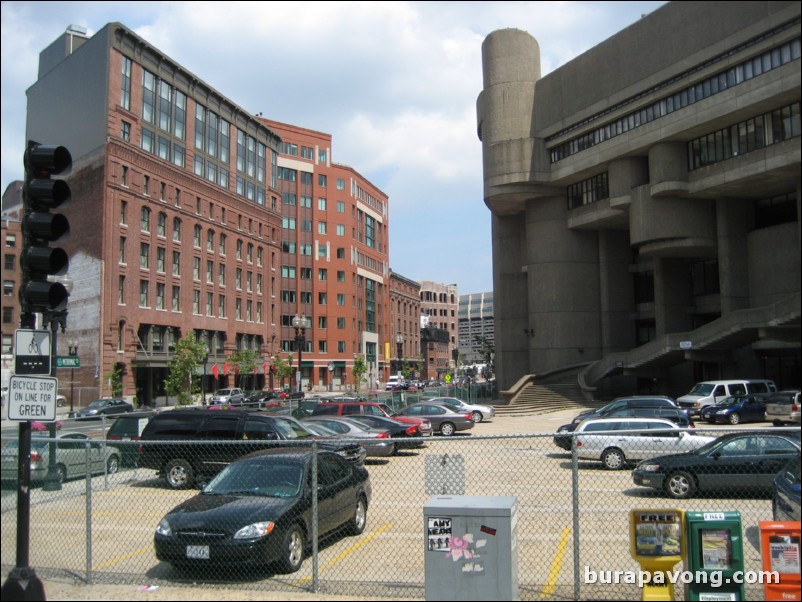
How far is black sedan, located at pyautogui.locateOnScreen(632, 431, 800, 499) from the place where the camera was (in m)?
12.6

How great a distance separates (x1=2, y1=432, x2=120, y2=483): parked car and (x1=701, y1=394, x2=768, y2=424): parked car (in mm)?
25753

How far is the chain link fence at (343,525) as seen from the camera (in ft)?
26.1

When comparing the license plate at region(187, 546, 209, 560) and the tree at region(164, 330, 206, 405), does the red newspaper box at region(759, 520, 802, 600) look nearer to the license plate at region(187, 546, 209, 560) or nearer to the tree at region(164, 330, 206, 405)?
the license plate at region(187, 546, 209, 560)

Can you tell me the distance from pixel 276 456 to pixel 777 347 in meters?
42.9

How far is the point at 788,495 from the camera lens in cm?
833

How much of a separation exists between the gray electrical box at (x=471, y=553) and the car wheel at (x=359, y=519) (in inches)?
161

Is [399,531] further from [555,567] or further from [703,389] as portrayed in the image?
[703,389]

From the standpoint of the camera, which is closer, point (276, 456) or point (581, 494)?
point (276, 456)

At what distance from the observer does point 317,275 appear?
100188 mm

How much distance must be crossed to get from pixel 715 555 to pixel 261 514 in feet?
16.5

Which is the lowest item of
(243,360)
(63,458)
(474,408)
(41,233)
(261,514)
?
(474,408)

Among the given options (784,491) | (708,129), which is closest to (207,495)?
(784,491)

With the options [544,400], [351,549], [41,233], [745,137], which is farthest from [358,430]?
[745,137]

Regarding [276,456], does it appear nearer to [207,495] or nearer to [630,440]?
[207,495]
